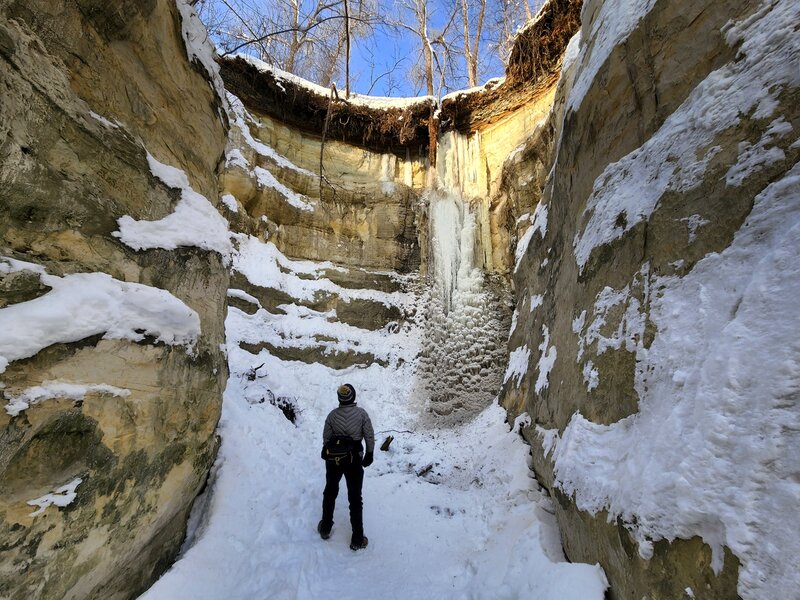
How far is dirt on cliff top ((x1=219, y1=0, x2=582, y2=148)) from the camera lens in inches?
431

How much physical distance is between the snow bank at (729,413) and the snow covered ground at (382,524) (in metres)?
0.88

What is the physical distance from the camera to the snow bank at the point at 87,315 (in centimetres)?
200

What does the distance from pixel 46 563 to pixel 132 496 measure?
586 mm

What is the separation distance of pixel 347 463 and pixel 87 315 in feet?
8.16

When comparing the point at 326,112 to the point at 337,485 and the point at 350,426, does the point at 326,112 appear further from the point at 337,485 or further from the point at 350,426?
the point at 337,485

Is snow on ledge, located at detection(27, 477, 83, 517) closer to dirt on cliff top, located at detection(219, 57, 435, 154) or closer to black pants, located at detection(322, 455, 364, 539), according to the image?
black pants, located at detection(322, 455, 364, 539)

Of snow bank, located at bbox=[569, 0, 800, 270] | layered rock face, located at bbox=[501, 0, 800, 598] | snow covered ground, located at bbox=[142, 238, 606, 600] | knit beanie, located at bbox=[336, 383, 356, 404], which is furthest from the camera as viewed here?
knit beanie, located at bbox=[336, 383, 356, 404]

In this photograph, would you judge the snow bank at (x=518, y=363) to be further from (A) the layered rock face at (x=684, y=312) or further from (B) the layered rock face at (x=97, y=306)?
(B) the layered rock face at (x=97, y=306)

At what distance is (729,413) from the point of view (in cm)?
159

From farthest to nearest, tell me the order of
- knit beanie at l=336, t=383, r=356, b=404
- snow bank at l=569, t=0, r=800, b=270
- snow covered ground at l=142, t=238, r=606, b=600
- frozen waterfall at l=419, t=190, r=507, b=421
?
frozen waterfall at l=419, t=190, r=507, b=421 → knit beanie at l=336, t=383, r=356, b=404 → snow covered ground at l=142, t=238, r=606, b=600 → snow bank at l=569, t=0, r=800, b=270

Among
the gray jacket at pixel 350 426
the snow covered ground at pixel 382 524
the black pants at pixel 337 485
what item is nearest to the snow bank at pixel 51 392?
the snow covered ground at pixel 382 524

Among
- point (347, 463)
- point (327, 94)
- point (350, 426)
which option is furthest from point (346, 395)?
point (327, 94)

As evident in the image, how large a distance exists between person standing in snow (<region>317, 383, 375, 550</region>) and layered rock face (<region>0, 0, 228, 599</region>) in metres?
1.15

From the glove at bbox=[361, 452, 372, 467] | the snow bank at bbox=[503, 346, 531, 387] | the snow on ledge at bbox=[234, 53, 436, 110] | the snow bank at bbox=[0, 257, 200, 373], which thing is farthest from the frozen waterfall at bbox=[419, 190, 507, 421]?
Result: the snow bank at bbox=[0, 257, 200, 373]
